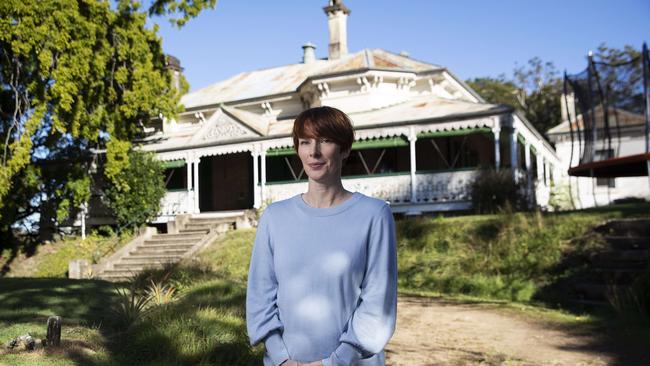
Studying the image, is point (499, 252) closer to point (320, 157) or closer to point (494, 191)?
point (494, 191)

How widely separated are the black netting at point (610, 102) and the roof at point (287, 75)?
11892mm

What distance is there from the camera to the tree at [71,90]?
1894cm

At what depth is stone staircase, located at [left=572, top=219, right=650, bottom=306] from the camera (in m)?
11.2

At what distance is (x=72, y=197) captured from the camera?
23.0 m

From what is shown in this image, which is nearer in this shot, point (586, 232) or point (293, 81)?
point (586, 232)

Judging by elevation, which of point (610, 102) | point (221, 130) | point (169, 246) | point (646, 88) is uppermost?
point (221, 130)

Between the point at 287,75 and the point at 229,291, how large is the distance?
2005cm

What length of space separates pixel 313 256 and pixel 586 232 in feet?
39.7

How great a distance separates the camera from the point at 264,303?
2.69 m

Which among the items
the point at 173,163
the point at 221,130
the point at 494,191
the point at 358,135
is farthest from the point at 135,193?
the point at 494,191

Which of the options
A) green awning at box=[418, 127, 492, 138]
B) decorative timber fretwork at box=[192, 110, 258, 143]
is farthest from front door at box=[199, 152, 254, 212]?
green awning at box=[418, 127, 492, 138]

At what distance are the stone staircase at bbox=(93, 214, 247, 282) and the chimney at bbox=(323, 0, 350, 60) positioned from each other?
34.0 feet

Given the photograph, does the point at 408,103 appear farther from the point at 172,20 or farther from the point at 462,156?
the point at 172,20

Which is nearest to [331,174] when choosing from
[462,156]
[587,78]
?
[587,78]
